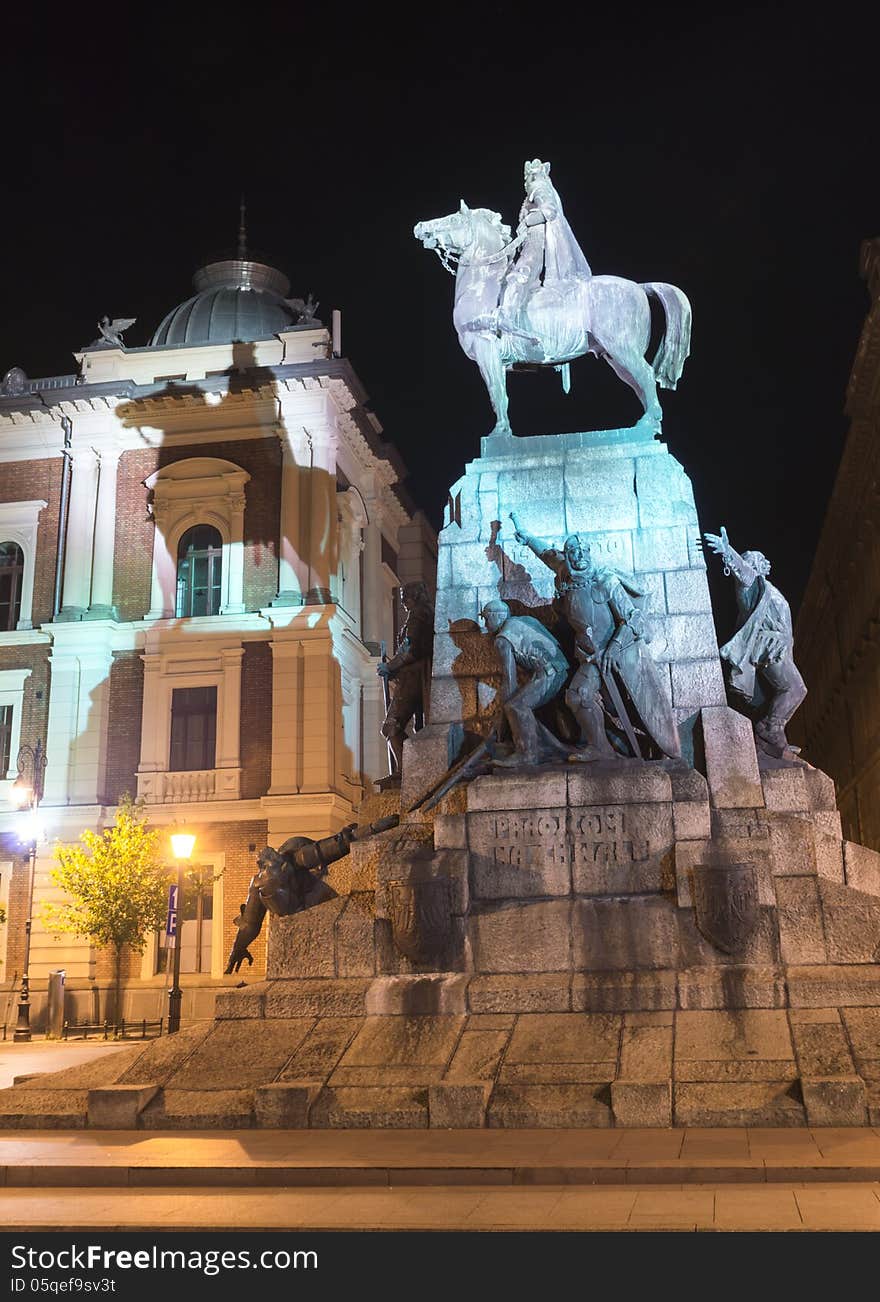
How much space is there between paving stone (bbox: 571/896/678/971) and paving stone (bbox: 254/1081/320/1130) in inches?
106

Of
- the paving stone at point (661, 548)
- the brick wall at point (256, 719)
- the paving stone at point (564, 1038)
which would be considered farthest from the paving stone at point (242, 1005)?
the brick wall at point (256, 719)

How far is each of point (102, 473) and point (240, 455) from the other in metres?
4.17

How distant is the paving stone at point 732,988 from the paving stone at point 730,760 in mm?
2038

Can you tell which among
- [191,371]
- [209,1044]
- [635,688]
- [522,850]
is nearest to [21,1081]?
[209,1044]

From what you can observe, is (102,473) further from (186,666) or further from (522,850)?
(522,850)

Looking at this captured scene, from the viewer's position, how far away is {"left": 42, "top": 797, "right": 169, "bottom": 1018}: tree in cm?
3097

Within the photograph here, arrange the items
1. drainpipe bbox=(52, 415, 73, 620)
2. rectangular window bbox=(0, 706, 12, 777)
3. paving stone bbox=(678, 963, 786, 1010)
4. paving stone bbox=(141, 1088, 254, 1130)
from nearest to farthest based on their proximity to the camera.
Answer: paving stone bbox=(141, 1088, 254, 1130)
paving stone bbox=(678, 963, 786, 1010)
rectangular window bbox=(0, 706, 12, 777)
drainpipe bbox=(52, 415, 73, 620)

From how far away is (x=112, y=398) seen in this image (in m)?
37.8

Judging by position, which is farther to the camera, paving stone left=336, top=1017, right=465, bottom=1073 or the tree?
the tree

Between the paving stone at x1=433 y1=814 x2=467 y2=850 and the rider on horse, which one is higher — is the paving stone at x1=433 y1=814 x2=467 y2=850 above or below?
below

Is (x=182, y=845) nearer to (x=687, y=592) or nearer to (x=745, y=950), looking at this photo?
(x=687, y=592)

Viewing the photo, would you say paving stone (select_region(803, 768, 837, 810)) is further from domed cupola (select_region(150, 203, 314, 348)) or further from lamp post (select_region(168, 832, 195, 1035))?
domed cupola (select_region(150, 203, 314, 348))

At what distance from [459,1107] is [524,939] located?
7.30ft

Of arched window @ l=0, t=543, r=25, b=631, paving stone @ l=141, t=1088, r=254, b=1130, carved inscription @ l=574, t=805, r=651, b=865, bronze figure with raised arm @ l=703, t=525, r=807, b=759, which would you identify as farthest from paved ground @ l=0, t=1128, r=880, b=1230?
arched window @ l=0, t=543, r=25, b=631
